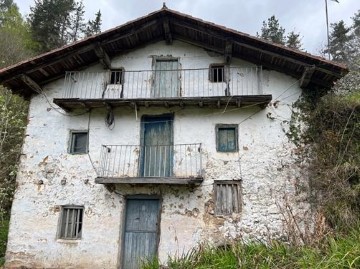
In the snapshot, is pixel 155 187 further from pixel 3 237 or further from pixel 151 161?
pixel 3 237

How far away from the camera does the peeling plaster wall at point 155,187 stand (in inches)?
435

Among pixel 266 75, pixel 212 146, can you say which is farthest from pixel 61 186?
pixel 266 75

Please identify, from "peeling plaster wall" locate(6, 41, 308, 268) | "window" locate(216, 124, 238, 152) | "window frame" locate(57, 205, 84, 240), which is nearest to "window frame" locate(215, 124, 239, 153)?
"window" locate(216, 124, 238, 152)

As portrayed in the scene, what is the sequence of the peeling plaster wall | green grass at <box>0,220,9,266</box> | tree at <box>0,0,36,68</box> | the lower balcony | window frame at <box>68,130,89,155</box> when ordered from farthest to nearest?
tree at <box>0,0,36,68</box>, green grass at <box>0,220,9,266</box>, window frame at <box>68,130,89,155</box>, the lower balcony, the peeling plaster wall

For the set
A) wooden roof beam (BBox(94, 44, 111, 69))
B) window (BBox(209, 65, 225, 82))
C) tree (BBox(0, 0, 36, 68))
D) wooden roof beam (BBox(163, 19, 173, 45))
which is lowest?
window (BBox(209, 65, 225, 82))

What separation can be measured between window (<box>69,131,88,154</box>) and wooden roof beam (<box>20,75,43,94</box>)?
2.14 meters

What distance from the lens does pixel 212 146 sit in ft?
38.7

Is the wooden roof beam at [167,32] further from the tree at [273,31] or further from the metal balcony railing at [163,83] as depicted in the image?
the tree at [273,31]

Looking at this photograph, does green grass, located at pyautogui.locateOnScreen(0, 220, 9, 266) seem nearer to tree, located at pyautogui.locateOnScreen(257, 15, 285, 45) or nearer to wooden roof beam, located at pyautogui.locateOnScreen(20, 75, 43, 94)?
wooden roof beam, located at pyautogui.locateOnScreen(20, 75, 43, 94)

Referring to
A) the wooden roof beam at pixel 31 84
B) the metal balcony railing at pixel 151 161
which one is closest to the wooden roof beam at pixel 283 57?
the metal balcony railing at pixel 151 161

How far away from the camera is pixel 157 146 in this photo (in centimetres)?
1216

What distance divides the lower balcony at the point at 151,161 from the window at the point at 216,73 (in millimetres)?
2580

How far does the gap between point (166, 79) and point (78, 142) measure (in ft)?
12.7

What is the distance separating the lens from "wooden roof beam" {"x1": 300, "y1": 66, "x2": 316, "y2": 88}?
11336 millimetres
